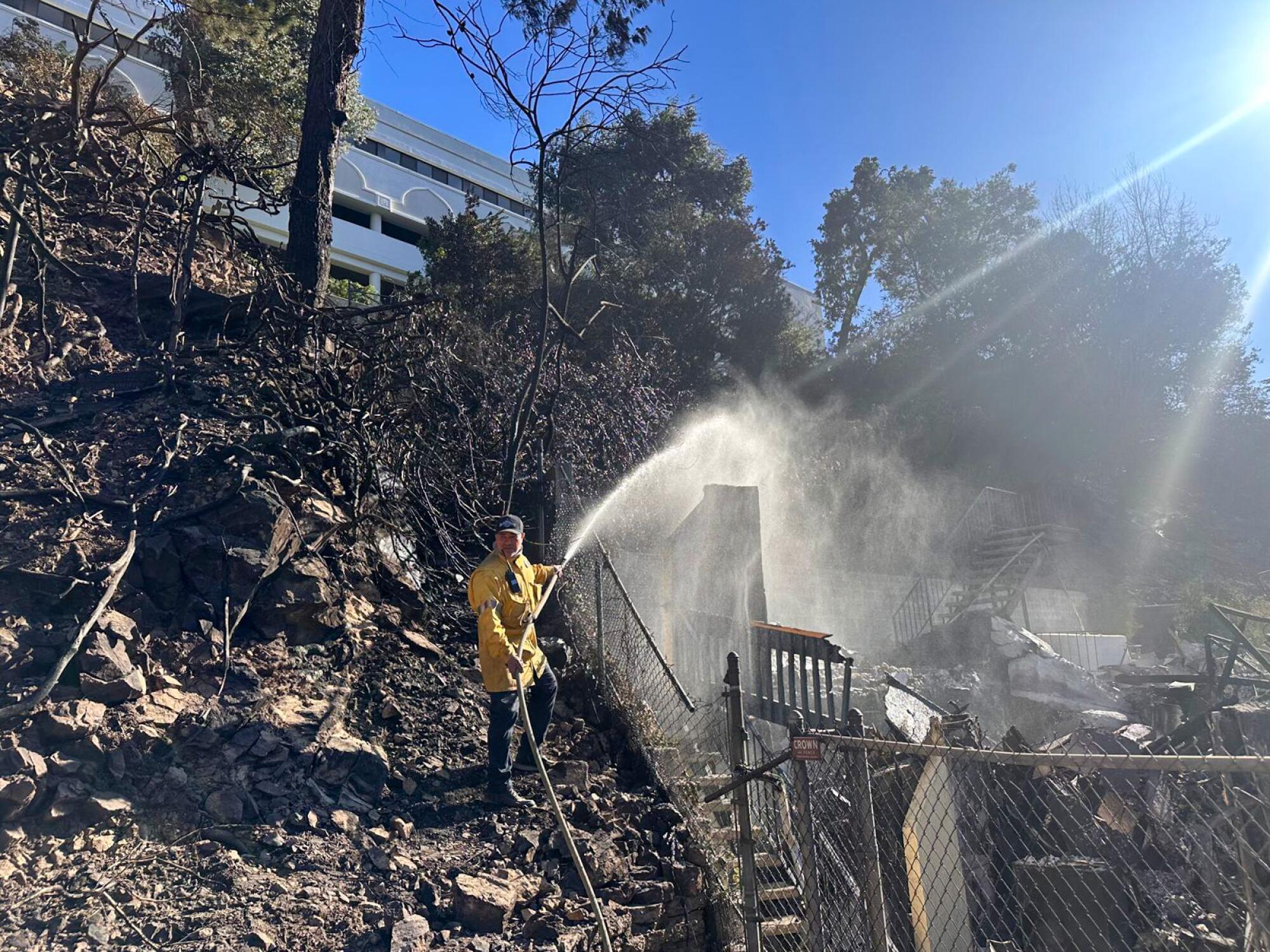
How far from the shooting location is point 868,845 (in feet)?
10.8

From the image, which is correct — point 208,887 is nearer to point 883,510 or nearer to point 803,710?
point 803,710

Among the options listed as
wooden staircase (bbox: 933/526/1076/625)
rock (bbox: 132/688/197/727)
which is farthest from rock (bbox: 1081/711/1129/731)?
rock (bbox: 132/688/197/727)

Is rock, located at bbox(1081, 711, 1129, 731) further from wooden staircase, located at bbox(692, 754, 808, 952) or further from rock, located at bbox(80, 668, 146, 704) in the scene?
rock, located at bbox(80, 668, 146, 704)

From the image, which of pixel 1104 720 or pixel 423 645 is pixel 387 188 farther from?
pixel 1104 720

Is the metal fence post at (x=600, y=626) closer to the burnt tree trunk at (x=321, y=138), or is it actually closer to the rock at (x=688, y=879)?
the rock at (x=688, y=879)

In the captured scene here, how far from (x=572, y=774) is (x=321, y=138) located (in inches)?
292

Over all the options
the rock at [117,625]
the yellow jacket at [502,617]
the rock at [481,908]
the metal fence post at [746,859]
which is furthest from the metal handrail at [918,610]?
the rock at [117,625]

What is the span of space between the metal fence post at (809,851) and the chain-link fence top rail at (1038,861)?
30 millimetres

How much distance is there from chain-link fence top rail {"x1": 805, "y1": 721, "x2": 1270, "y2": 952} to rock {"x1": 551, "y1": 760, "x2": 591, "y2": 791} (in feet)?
4.70

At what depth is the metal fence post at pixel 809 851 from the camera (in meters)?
3.46

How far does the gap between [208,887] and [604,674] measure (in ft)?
10.3

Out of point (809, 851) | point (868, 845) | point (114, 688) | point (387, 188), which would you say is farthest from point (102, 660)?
point (387, 188)

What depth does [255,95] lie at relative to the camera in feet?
42.6

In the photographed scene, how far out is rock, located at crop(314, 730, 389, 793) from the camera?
415 centimetres
